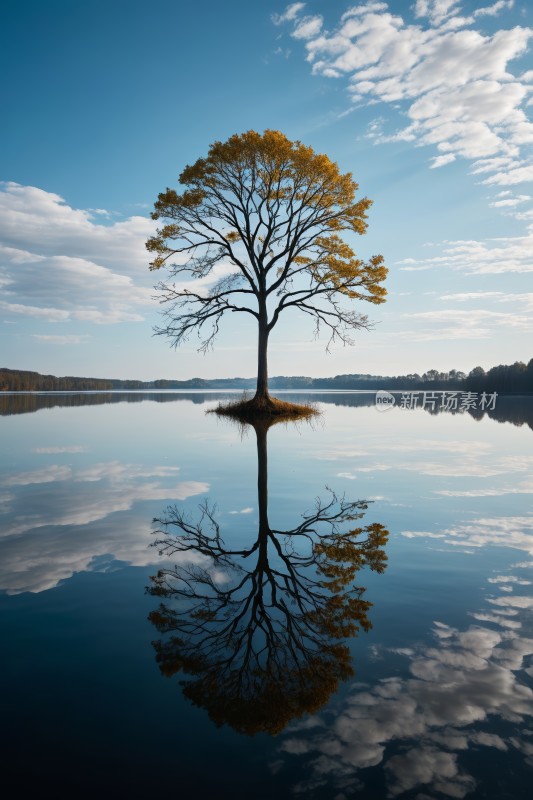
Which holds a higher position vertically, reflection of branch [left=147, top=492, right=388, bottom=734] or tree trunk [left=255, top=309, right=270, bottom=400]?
tree trunk [left=255, top=309, right=270, bottom=400]

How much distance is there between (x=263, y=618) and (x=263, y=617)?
0.7 inches

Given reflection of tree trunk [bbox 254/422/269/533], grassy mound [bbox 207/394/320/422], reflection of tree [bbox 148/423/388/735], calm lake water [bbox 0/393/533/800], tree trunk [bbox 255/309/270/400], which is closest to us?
calm lake water [bbox 0/393/533/800]

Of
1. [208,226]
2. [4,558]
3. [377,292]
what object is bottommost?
[4,558]

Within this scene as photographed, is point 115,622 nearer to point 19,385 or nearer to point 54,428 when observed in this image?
point 54,428

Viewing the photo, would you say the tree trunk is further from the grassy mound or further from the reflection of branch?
the reflection of branch

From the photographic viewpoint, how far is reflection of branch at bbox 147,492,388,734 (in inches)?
111

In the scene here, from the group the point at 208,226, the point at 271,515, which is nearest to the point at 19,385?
the point at 208,226

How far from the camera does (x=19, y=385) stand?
11912cm

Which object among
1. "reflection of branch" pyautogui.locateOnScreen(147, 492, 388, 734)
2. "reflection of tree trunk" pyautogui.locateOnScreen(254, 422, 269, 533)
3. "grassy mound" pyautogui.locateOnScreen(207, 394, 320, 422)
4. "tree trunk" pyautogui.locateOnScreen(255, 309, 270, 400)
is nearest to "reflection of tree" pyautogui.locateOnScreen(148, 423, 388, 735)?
"reflection of branch" pyautogui.locateOnScreen(147, 492, 388, 734)

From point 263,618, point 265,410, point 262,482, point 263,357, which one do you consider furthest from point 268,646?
point 263,357

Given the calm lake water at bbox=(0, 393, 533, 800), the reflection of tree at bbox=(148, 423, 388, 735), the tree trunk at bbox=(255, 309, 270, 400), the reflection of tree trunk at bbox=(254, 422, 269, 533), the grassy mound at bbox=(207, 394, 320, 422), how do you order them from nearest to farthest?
the calm lake water at bbox=(0, 393, 533, 800), the reflection of tree at bbox=(148, 423, 388, 735), the reflection of tree trunk at bbox=(254, 422, 269, 533), the grassy mound at bbox=(207, 394, 320, 422), the tree trunk at bbox=(255, 309, 270, 400)

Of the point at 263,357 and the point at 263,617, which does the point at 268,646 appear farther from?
the point at 263,357

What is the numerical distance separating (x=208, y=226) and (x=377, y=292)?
33.3ft

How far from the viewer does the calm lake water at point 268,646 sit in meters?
2.30
